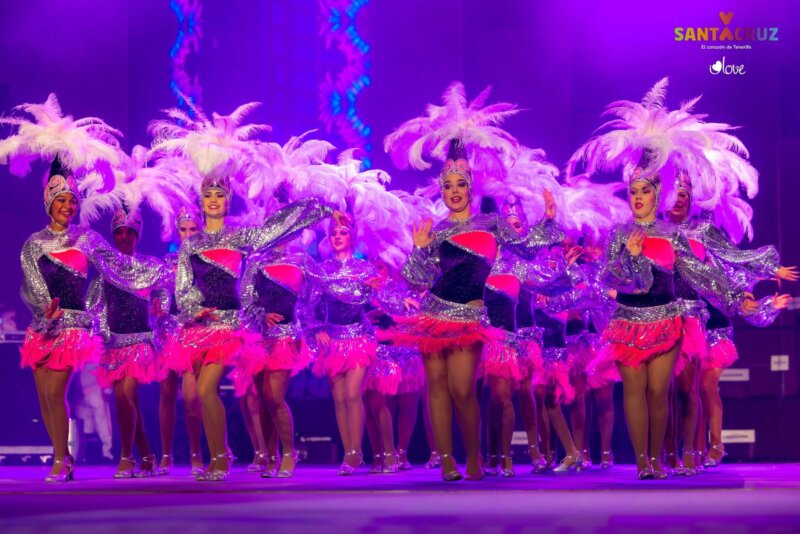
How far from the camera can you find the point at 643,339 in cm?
646

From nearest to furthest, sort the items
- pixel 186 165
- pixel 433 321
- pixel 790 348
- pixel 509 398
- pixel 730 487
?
pixel 730 487
pixel 433 321
pixel 509 398
pixel 186 165
pixel 790 348

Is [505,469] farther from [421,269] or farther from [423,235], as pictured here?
[423,235]

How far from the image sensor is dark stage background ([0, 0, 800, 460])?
10023mm

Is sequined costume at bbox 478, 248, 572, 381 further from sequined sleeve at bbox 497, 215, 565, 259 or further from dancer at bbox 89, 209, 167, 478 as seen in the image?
dancer at bbox 89, 209, 167, 478

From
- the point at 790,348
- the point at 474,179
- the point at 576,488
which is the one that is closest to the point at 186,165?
the point at 474,179

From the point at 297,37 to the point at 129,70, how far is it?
1.41 m

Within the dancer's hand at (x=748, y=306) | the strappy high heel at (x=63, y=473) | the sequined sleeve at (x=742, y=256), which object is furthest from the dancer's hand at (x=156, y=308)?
the dancer's hand at (x=748, y=306)

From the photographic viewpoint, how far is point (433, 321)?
Answer: 658 cm

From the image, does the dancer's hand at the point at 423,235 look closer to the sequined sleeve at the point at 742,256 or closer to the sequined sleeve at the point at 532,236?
the sequined sleeve at the point at 532,236

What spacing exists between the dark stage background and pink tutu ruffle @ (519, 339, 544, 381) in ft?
7.71

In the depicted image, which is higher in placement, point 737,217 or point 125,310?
point 737,217

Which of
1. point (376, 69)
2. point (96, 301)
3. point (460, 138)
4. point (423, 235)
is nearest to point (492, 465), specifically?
point (423, 235)

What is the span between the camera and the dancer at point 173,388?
7.75 metres

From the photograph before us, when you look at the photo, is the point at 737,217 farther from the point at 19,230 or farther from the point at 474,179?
the point at 19,230
